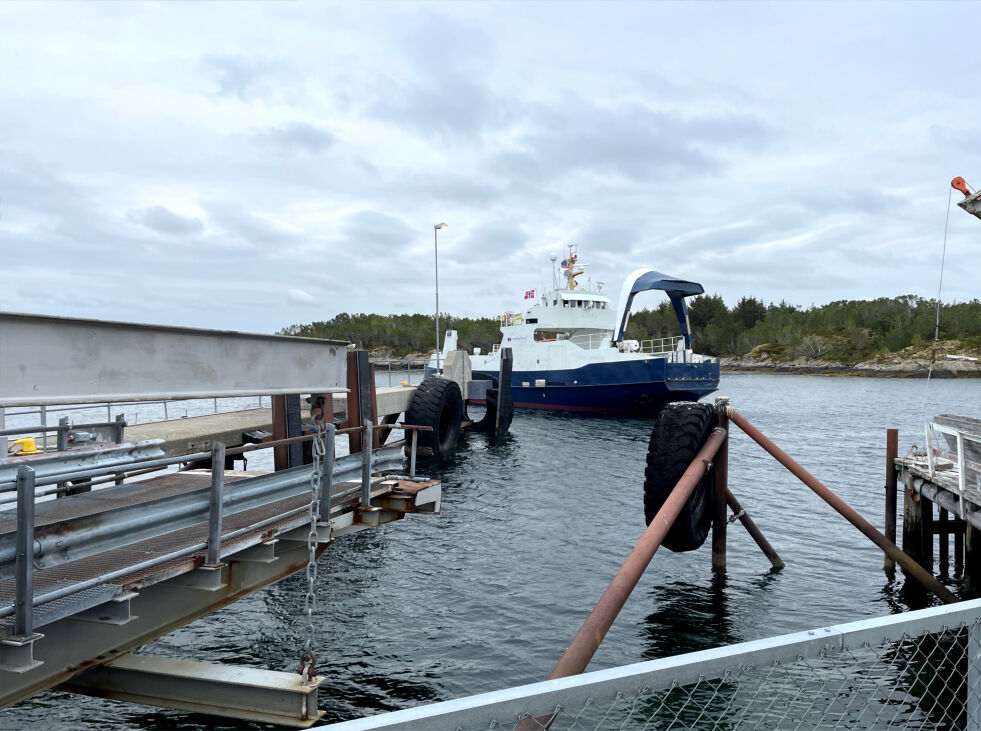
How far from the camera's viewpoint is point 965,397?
56406 mm

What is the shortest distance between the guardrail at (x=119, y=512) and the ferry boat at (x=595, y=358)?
28.5 metres

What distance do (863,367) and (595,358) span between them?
74646 millimetres

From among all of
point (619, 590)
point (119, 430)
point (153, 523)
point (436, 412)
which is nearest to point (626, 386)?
point (436, 412)

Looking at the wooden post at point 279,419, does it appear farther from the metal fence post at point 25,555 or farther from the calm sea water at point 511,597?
the metal fence post at point 25,555

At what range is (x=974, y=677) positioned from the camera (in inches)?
104

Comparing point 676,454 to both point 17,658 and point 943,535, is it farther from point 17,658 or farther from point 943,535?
point 17,658

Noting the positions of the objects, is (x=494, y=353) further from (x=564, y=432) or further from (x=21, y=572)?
(x=21, y=572)

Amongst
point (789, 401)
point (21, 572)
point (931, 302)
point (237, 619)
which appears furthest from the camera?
point (931, 302)

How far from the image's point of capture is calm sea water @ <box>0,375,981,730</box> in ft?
26.0

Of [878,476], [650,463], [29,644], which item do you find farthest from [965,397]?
[29,644]

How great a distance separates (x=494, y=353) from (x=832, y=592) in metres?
34.8

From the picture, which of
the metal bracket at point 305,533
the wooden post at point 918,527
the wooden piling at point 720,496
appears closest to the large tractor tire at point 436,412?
the wooden piling at point 720,496

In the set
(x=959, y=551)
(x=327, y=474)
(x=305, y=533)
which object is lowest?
(x=959, y=551)

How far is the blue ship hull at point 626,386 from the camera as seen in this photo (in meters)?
35.8
